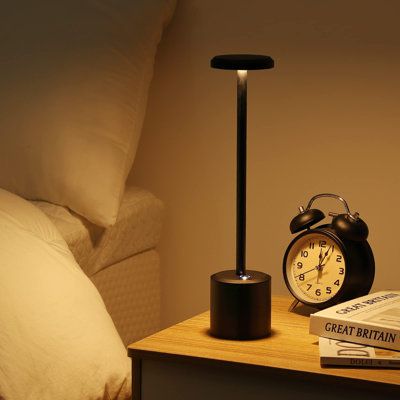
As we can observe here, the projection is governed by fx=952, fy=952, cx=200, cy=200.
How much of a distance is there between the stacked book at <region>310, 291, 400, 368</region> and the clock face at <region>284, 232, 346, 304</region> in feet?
0.22

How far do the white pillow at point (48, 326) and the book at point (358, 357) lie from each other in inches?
13.8

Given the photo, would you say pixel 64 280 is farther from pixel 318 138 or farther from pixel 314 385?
pixel 318 138

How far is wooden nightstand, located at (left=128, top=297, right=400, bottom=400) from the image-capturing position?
135cm

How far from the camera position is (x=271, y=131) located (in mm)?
2080

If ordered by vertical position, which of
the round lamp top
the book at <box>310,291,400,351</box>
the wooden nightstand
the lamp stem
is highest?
the round lamp top

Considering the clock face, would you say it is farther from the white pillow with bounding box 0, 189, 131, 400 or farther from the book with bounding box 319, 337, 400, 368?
the white pillow with bounding box 0, 189, 131, 400

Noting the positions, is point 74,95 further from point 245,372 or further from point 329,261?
point 245,372

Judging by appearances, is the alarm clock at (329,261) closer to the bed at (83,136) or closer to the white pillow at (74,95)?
the bed at (83,136)

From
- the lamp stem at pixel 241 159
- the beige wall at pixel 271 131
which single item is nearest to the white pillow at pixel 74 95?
the beige wall at pixel 271 131

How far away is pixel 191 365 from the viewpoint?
1.46 m

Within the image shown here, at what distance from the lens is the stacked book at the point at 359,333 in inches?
54.1

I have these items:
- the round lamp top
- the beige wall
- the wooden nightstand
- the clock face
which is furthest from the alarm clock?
the beige wall

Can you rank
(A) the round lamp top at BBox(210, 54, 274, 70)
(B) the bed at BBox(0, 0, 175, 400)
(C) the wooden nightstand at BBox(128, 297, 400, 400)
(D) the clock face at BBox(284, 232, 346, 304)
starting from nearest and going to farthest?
1. (C) the wooden nightstand at BBox(128, 297, 400, 400)
2. (A) the round lamp top at BBox(210, 54, 274, 70)
3. (D) the clock face at BBox(284, 232, 346, 304)
4. (B) the bed at BBox(0, 0, 175, 400)

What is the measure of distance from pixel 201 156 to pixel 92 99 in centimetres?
32
